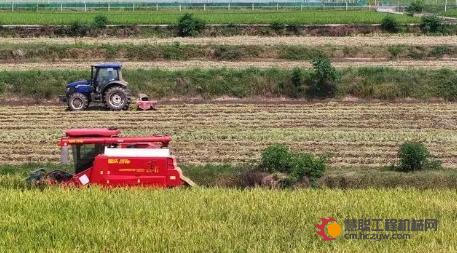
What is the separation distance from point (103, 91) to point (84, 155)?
13212mm

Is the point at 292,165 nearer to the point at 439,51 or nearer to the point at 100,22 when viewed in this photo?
the point at 439,51

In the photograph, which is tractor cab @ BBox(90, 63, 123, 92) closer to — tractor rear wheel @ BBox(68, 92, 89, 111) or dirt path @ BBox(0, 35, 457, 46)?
tractor rear wheel @ BBox(68, 92, 89, 111)

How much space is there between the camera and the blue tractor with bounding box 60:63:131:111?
100ft

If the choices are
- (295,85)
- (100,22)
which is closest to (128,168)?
(295,85)

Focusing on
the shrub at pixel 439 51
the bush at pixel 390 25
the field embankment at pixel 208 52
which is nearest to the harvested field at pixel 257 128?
the field embankment at pixel 208 52

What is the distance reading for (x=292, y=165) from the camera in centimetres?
1956

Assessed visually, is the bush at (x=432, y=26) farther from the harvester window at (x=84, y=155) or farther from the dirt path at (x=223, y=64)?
the harvester window at (x=84, y=155)

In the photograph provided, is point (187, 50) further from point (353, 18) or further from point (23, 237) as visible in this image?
point (23, 237)

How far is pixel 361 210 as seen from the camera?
14.8m

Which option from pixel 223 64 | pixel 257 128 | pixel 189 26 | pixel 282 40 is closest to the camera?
pixel 257 128

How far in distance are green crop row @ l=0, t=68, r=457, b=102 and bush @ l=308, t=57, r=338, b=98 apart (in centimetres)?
31

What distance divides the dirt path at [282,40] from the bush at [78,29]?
2600mm

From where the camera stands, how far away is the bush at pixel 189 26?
51031mm

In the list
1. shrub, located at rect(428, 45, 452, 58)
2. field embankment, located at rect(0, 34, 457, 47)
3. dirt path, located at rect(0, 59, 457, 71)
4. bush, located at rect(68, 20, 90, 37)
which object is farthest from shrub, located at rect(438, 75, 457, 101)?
bush, located at rect(68, 20, 90, 37)
